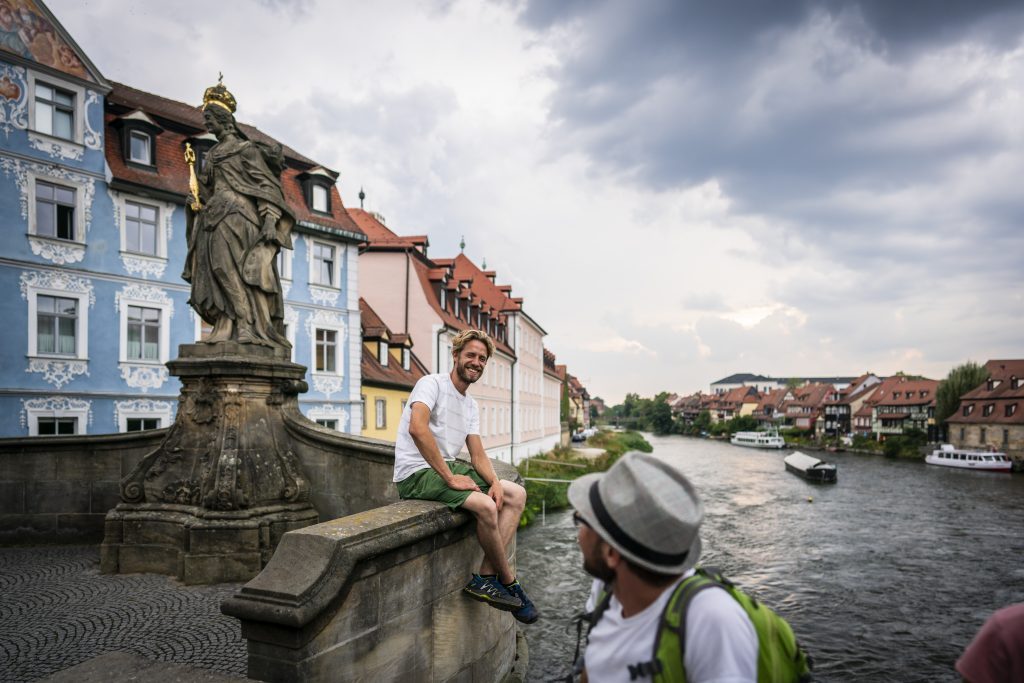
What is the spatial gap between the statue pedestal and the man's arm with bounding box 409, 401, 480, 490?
2234mm

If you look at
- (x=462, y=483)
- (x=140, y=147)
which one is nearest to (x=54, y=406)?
(x=140, y=147)

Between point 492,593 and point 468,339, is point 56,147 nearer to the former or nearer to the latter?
point 468,339

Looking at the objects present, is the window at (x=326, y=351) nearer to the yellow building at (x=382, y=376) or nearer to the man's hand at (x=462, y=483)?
the yellow building at (x=382, y=376)

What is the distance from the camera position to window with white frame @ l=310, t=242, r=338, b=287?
2173 centimetres

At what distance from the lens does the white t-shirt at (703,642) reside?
57.8 inches

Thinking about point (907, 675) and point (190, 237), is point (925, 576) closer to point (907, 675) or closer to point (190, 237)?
point (907, 675)

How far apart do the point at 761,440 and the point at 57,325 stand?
3099 inches

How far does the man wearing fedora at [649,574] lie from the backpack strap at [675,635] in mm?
11

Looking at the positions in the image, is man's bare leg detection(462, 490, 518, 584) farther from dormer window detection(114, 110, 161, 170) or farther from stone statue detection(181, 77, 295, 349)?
dormer window detection(114, 110, 161, 170)

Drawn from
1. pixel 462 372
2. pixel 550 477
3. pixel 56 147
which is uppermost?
pixel 56 147

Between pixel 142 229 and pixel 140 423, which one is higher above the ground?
pixel 142 229

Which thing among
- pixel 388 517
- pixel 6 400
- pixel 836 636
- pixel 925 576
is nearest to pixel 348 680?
pixel 388 517

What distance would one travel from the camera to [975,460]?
48.4m

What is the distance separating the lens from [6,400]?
15.2 meters
